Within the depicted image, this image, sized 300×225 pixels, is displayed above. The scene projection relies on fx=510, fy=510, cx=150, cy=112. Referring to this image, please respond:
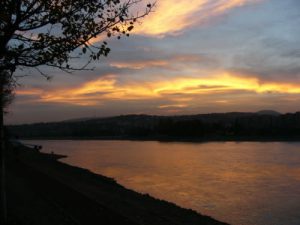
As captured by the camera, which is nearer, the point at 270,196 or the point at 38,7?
the point at 38,7

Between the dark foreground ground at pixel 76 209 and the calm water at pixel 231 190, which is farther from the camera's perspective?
the calm water at pixel 231 190

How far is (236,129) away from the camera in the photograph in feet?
532

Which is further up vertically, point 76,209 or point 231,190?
point 76,209

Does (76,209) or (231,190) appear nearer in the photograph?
(76,209)

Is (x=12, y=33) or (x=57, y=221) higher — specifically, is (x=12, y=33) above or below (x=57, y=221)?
above

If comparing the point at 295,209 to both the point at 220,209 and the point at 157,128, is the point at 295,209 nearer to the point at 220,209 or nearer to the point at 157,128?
the point at 220,209

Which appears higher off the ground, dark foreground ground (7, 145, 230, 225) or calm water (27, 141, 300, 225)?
dark foreground ground (7, 145, 230, 225)

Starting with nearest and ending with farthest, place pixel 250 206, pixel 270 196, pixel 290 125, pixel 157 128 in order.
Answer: pixel 250 206 → pixel 270 196 → pixel 290 125 → pixel 157 128

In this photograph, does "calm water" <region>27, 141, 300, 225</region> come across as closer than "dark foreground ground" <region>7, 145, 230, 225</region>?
No

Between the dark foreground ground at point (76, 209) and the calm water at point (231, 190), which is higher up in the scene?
the dark foreground ground at point (76, 209)

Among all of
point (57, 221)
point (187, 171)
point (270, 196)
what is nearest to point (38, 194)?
point (57, 221)

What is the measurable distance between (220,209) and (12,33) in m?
19.6

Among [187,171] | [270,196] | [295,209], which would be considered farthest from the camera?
[187,171]

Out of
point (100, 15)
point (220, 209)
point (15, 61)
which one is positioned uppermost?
point (100, 15)
